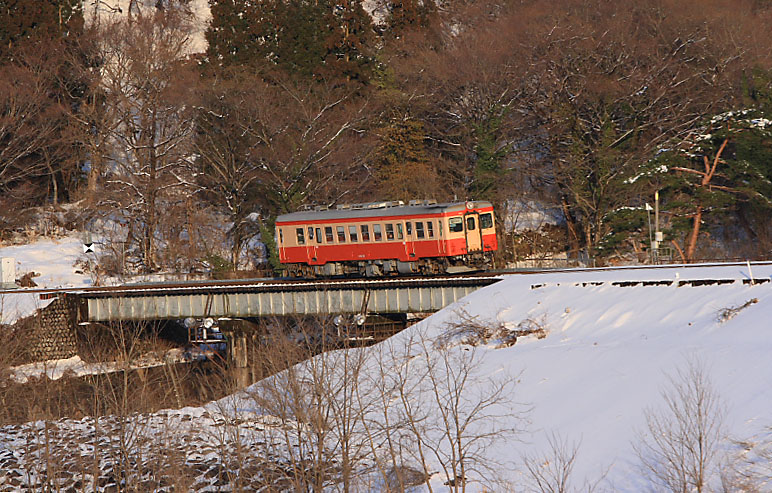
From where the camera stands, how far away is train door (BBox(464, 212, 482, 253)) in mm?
36781

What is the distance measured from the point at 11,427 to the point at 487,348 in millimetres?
13241

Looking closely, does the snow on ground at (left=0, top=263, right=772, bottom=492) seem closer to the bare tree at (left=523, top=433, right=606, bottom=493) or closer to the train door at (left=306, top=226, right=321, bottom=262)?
the bare tree at (left=523, top=433, right=606, bottom=493)

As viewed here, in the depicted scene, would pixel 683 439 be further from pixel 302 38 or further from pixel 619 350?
pixel 302 38

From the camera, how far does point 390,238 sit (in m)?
37.3

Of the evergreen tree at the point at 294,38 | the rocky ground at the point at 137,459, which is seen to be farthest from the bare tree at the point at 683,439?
the evergreen tree at the point at 294,38

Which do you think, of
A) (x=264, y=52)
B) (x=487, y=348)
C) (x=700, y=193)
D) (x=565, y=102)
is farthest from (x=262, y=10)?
(x=487, y=348)

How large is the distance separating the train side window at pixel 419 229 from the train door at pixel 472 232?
66.2 inches

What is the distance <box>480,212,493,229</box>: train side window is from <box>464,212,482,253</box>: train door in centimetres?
28

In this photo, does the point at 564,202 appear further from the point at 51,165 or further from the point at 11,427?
the point at 11,427

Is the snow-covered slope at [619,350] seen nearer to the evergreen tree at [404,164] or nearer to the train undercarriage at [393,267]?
the train undercarriage at [393,267]

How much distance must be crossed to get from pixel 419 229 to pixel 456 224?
145cm

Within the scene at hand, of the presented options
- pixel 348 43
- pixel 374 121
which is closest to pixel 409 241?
pixel 374 121

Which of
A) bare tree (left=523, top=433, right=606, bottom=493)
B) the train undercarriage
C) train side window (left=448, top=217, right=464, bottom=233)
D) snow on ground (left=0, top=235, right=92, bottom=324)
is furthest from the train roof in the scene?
snow on ground (left=0, top=235, right=92, bottom=324)

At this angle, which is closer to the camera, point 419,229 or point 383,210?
point 419,229
